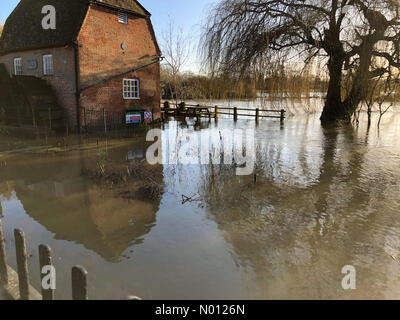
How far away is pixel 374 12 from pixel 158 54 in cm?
1227

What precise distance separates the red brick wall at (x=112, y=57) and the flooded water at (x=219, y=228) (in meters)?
6.86

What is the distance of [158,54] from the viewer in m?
19.8

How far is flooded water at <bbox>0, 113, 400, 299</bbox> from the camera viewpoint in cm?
420

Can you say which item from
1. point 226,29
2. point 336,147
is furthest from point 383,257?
point 336,147

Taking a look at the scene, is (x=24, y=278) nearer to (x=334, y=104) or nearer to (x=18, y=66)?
(x=18, y=66)

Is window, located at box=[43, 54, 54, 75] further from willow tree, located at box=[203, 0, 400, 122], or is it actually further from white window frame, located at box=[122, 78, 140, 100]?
willow tree, located at box=[203, 0, 400, 122]

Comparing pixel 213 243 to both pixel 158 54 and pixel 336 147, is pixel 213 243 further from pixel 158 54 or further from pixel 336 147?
pixel 158 54

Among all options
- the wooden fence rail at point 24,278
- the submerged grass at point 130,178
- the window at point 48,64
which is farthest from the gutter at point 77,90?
the wooden fence rail at point 24,278

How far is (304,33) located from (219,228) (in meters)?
7.34

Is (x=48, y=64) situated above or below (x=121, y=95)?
above

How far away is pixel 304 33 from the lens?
392 inches

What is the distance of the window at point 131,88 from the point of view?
18.1 meters

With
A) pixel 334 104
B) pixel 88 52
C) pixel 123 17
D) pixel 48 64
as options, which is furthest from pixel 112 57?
pixel 334 104

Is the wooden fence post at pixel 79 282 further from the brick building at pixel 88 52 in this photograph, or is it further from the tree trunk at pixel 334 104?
the brick building at pixel 88 52
